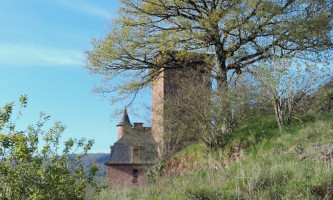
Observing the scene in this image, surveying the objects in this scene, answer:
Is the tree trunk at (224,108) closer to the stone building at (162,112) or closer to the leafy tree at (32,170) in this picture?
the stone building at (162,112)

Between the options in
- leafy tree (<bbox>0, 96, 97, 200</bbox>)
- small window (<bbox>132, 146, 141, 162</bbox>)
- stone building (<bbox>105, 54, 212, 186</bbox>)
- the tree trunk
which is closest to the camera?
leafy tree (<bbox>0, 96, 97, 200</bbox>)

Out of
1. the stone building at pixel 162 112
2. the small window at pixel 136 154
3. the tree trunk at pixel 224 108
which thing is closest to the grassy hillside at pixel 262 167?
the tree trunk at pixel 224 108

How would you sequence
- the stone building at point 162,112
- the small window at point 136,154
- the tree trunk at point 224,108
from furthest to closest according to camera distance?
1. the small window at point 136,154
2. the stone building at point 162,112
3. the tree trunk at point 224,108

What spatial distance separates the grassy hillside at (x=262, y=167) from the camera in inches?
264

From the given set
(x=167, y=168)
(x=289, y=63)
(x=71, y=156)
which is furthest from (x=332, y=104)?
(x=71, y=156)

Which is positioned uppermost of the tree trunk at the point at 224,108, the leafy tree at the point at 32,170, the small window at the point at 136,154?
the tree trunk at the point at 224,108

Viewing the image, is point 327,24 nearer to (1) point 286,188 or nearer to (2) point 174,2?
(2) point 174,2

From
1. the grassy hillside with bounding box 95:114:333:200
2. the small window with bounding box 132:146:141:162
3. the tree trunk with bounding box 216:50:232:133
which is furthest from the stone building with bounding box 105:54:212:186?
the grassy hillside with bounding box 95:114:333:200

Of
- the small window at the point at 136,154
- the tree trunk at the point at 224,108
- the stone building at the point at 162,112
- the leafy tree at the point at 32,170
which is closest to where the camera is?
the leafy tree at the point at 32,170

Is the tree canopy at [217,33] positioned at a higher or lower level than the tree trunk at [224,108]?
higher

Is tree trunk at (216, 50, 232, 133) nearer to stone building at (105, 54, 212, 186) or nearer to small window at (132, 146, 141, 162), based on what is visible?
stone building at (105, 54, 212, 186)

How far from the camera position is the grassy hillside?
670 centimetres

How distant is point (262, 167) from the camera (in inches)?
326

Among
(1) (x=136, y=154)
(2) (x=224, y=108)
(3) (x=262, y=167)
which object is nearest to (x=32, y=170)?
(3) (x=262, y=167)
